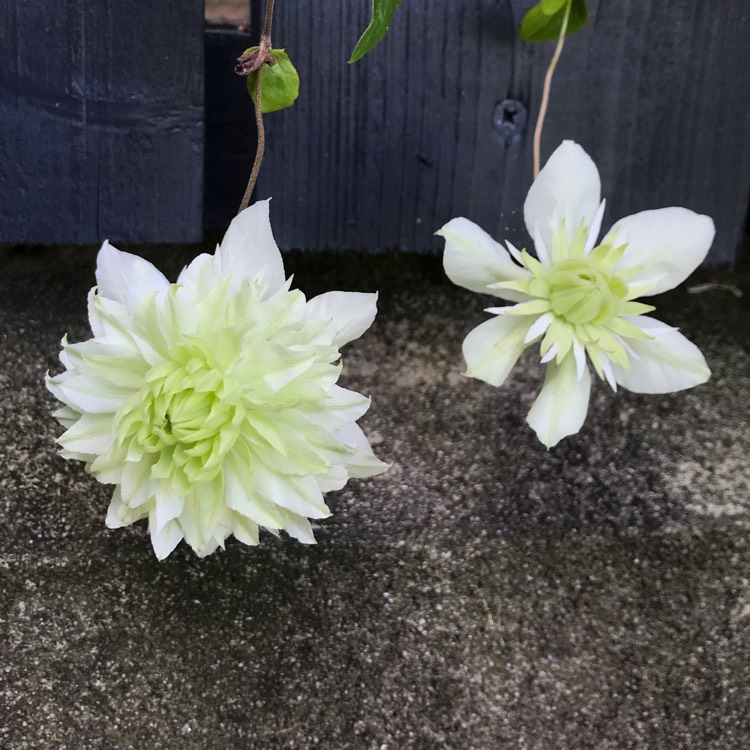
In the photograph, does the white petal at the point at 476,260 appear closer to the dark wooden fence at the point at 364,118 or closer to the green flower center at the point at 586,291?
the green flower center at the point at 586,291

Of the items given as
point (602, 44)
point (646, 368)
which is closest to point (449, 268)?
point (646, 368)

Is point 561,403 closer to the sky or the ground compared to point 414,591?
closer to the sky

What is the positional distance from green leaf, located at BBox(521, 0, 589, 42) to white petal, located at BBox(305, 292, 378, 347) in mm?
341

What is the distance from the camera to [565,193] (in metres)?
0.62

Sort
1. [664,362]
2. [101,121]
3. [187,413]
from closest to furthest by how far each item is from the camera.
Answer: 1. [187,413]
2. [664,362]
3. [101,121]

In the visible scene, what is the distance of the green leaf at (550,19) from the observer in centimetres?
70

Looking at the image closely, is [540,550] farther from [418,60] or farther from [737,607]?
[418,60]

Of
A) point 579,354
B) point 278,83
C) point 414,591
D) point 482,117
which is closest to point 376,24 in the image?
point 278,83

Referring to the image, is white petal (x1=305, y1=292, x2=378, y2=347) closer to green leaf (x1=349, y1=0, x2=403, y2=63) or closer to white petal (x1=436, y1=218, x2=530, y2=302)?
white petal (x1=436, y1=218, x2=530, y2=302)

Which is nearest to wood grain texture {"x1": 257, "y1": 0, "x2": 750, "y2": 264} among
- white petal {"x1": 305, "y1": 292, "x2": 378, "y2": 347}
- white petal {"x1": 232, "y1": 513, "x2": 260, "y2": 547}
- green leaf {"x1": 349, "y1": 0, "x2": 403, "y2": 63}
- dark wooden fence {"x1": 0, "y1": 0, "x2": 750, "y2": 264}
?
dark wooden fence {"x1": 0, "y1": 0, "x2": 750, "y2": 264}

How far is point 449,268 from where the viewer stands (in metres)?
0.61

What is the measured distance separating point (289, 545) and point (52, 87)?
1.66 feet

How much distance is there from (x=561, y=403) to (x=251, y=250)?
274mm

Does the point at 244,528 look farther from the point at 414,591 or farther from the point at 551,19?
the point at 551,19
